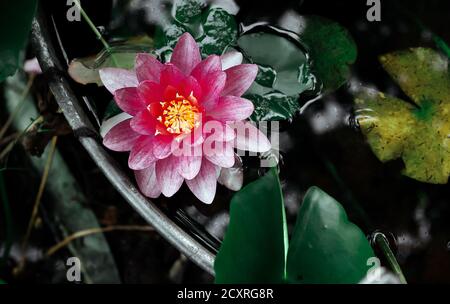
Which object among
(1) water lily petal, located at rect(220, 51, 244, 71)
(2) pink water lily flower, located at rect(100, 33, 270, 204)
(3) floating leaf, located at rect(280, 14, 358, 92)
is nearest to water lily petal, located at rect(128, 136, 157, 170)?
(2) pink water lily flower, located at rect(100, 33, 270, 204)

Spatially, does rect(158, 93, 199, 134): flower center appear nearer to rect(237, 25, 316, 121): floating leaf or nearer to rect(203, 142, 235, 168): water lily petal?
rect(203, 142, 235, 168): water lily petal

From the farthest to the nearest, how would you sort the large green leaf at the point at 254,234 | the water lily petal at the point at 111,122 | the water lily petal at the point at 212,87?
the water lily petal at the point at 111,122 → the water lily petal at the point at 212,87 → the large green leaf at the point at 254,234

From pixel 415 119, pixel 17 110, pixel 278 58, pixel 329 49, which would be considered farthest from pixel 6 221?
pixel 415 119

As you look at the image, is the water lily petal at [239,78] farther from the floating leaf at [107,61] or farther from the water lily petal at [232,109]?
the floating leaf at [107,61]

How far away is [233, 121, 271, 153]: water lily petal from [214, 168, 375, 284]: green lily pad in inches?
7.2

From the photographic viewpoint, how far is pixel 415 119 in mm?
1077

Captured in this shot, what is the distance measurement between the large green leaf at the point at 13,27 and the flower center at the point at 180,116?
0.95 ft

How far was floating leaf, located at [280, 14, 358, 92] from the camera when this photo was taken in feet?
3.51

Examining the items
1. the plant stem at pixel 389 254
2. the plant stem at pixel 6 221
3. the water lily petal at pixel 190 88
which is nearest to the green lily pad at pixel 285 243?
the plant stem at pixel 389 254

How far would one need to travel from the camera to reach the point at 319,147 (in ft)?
3.77

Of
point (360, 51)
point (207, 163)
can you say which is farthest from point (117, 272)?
point (360, 51)

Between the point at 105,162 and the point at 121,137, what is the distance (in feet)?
0.19

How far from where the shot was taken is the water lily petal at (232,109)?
0.91 m

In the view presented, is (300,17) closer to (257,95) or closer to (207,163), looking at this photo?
(257,95)
